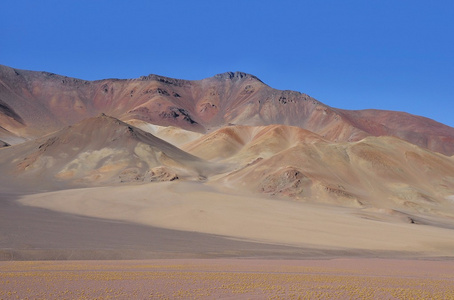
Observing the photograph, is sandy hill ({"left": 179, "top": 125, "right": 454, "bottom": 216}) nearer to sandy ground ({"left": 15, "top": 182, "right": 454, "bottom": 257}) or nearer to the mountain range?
the mountain range

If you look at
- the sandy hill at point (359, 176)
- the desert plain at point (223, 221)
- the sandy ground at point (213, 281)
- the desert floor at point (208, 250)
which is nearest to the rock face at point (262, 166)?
the sandy hill at point (359, 176)

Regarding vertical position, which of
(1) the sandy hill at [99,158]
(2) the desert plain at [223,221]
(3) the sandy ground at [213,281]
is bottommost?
(3) the sandy ground at [213,281]

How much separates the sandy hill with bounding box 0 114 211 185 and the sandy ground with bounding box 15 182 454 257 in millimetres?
21196

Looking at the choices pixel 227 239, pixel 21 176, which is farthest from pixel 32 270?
pixel 21 176

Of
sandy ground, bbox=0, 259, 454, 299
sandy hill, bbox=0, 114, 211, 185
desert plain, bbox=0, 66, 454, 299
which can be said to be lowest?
sandy ground, bbox=0, 259, 454, 299

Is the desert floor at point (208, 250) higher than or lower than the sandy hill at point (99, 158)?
lower

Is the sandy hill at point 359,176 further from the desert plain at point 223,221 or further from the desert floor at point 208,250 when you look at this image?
the desert floor at point 208,250

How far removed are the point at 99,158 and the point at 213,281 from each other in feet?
241

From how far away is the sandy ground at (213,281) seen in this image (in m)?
13.9

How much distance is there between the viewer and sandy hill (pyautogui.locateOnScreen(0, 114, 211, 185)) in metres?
77.7

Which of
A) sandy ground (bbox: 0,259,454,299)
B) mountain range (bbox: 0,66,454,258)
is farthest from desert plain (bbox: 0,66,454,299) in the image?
mountain range (bbox: 0,66,454,258)

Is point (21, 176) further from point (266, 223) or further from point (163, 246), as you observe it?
point (163, 246)

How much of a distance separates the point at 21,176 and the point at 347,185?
52165mm

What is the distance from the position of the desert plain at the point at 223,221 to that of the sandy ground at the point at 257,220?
0.56ft
